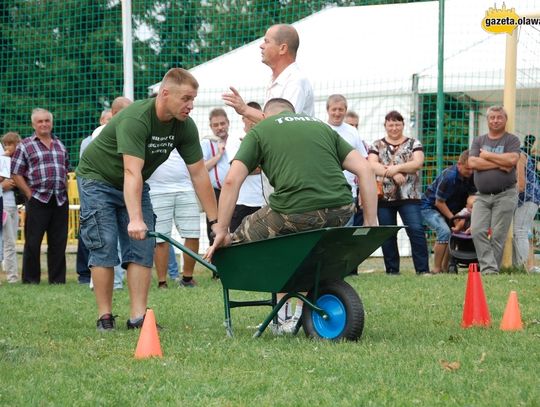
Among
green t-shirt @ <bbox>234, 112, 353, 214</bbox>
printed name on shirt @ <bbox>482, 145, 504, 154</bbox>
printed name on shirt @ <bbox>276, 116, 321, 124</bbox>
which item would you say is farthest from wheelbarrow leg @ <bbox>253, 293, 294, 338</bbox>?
printed name on shirt @ <bbox>482, 145, 504, 154</bbox>

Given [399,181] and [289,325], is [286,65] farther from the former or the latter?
[399,181]

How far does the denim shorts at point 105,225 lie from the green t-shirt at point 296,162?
4.11ft

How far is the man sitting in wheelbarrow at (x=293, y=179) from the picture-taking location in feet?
20.9

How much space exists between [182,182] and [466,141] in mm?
6366

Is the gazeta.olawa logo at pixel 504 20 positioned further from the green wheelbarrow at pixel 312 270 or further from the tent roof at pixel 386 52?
the green wheelbarrow at pixel 312 270

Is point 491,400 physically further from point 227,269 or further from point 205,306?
point 205,306

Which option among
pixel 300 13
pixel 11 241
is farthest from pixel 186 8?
pixel 11 241

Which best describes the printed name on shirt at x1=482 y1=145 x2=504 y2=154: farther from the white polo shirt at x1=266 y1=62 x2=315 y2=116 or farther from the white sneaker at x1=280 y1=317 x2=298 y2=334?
the white sneaker at x1=280 y1=317 x2=298 y2=334

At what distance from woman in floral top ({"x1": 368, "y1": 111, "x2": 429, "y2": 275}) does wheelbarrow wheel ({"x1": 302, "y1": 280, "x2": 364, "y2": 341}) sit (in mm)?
5495

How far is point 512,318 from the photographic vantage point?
6.91 meters

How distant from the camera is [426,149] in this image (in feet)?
55.3

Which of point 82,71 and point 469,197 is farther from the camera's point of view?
point 82,71

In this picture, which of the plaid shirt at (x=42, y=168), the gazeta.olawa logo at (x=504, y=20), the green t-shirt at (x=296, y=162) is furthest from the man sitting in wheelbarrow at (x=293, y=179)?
the gazeta.olawa logo at (x=504, y=20)

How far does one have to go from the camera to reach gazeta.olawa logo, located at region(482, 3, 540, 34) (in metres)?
12.8
